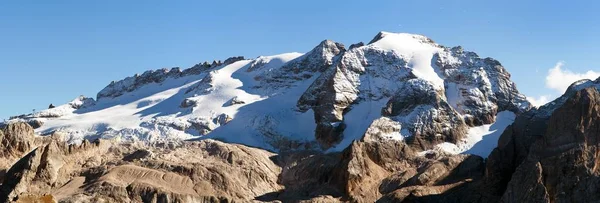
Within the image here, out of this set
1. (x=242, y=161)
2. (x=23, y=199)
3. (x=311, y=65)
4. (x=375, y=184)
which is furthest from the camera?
Result: (x=311, y=65)

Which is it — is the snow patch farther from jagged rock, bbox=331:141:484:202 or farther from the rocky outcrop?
jagged rock, bbox=331:141:484:202

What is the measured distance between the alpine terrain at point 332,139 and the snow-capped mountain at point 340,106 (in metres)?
0.32

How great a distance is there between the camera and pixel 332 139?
137750 mm

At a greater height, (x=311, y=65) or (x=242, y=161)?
(x=311, y=65)

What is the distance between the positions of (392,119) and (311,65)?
161ft

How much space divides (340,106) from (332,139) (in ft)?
35.5

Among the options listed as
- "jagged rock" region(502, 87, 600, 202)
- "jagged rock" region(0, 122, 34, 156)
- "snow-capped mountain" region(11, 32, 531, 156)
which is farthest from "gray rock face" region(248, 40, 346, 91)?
"jagged rock" region(502, 87, 600, 202)

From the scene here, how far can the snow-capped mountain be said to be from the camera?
134 m

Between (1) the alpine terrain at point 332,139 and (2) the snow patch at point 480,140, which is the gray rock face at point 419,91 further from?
(2) the snow patch at point 480,140

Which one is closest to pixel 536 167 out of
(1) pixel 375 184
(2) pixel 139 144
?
(1) pixel 375 184

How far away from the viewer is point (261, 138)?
142 m

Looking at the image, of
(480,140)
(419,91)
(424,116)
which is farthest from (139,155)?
(480,140)

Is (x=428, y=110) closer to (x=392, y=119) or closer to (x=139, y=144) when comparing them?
(x=392, y=119)

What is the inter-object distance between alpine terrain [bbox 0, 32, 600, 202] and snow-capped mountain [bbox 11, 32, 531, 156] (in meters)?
0.32
